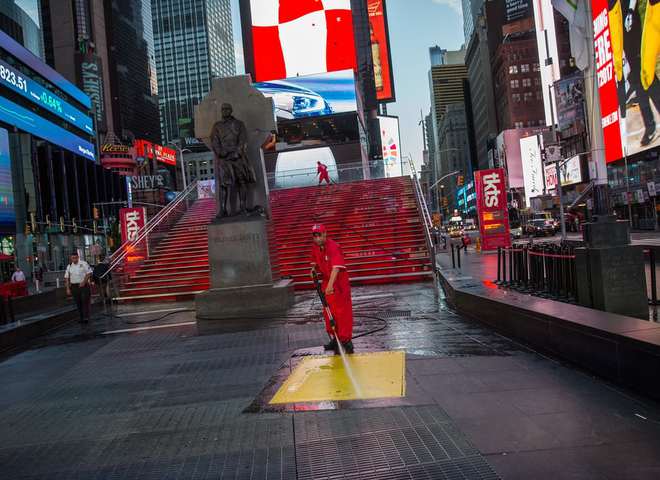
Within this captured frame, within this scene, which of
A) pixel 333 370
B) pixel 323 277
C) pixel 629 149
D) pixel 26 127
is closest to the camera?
pixel 333 370

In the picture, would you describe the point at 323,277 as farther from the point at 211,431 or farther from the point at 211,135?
the point at 211,135

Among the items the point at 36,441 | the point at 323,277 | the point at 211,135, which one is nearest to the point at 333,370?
the point at 323,277

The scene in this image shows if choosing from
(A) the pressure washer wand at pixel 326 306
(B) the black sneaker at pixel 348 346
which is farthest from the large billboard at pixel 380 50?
(B) the black sneaker at pixel 348 346

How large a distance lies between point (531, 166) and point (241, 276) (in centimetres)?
8979

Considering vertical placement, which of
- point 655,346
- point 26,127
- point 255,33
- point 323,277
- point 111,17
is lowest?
point 655,346

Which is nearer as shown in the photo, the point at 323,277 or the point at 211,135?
the point at 323,277

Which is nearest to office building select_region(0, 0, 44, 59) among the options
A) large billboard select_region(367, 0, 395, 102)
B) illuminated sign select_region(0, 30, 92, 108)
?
illuminated sign select_region(0, 30, 92, 108)

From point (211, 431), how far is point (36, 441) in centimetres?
155

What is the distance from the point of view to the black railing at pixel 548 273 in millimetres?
9227

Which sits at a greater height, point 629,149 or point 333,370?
point 629,149

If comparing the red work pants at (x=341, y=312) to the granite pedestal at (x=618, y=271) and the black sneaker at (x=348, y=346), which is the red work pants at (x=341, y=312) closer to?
the black sneaker at (x=348, y=346)

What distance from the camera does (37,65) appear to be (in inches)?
2621

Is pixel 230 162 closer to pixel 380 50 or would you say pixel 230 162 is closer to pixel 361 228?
pixel 361 228

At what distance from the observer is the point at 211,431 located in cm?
499
